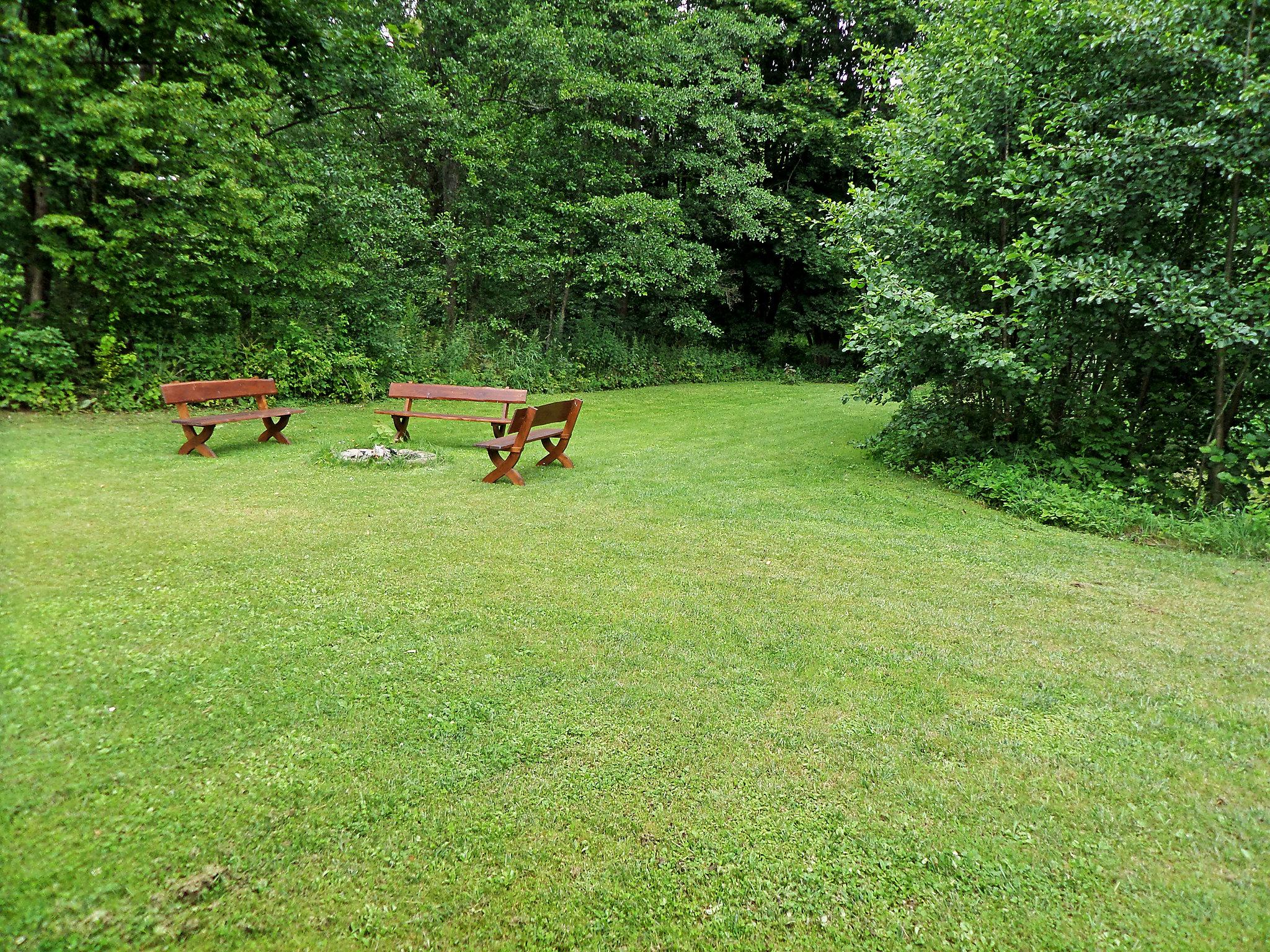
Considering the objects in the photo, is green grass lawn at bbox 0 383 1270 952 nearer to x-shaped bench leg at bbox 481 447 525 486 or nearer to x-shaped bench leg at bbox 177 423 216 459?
x-shaped bench leg at bbox 481 447 525 486

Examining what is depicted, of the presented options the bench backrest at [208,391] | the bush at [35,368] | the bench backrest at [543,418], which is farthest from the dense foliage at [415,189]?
the bench backrest at [543,418]

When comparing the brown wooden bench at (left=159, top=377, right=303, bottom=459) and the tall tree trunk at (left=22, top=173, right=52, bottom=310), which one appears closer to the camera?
the brown wooden bench at (left=159, top=377, right=303, bottom=459)

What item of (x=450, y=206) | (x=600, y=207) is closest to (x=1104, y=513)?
(x=600, y=207)

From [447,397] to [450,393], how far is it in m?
0.09

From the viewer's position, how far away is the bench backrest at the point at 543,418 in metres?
7.32

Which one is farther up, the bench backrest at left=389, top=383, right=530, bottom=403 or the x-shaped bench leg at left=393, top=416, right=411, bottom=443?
the bench backrest at left=389, top=383, right=530, bottom=403

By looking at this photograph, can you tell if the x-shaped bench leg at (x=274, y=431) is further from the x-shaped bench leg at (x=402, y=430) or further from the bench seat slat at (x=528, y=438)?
the bench seat slat at (x=528, y=438)

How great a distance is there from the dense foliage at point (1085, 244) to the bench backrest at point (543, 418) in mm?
3670

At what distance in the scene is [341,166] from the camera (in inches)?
512

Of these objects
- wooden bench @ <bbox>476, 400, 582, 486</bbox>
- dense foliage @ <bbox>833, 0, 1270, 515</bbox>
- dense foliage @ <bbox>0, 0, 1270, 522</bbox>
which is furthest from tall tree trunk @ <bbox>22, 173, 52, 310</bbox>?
dense foliage @ <bbox>833, 0, 1270, 515</bbox>

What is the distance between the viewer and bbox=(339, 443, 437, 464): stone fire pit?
26.1 feet

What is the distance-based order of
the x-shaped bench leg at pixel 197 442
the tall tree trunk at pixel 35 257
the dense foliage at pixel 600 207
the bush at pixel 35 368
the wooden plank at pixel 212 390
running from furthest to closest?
the bush at pixel 35 368, the tall tree trunk at pixel 35 257, the x-shaped bench leg at pixel 197 442, the wooden plank at pixel 212 390, the dense foliage at pixel 600 207

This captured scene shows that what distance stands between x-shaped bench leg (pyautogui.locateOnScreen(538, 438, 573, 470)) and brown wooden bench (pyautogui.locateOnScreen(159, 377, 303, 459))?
344 cm

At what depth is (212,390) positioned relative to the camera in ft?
27.1
